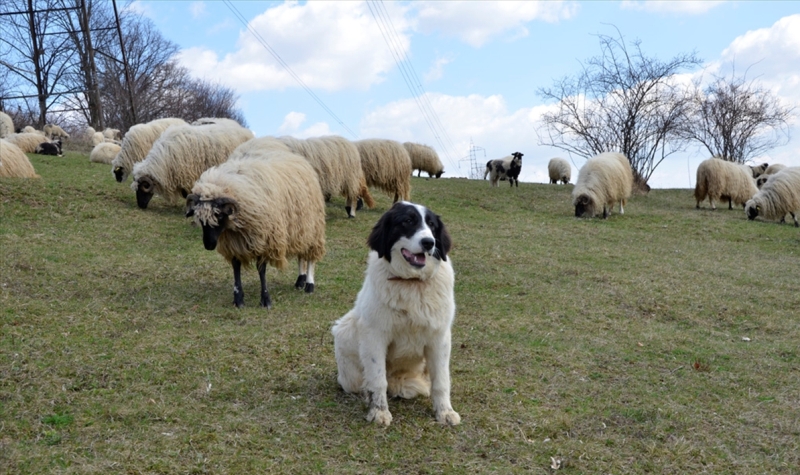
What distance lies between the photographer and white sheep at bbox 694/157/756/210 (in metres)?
22.3

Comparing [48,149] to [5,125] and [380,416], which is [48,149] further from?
[380,416]

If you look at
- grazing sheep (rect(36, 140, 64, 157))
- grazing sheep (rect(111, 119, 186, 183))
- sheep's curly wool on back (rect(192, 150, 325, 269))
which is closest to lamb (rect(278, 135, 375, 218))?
grazing sheep (rect(111, 119, 186, 183))

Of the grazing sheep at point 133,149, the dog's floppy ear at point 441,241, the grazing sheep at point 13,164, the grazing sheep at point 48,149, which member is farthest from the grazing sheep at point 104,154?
the dog's floppy ear at point 441,241

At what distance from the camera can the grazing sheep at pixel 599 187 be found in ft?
60.6

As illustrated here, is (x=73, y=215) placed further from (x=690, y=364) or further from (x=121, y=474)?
(x=690, y=364)

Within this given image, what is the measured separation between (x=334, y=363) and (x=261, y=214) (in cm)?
269

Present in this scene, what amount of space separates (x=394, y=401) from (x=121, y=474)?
206cm

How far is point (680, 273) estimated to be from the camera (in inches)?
459

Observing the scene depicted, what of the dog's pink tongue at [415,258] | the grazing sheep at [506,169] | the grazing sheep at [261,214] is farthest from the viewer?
the grazing sheep at [506,169]

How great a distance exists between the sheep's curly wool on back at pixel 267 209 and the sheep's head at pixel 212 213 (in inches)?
0.5

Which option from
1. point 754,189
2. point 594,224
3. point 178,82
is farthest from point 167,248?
point 178,82

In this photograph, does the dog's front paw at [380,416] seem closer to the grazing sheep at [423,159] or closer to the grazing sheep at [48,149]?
the grazing sheep at [48,149]

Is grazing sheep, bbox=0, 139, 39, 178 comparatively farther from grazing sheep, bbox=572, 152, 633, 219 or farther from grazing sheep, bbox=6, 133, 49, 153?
grazing sheep, bbox=572, 152, 633, 219

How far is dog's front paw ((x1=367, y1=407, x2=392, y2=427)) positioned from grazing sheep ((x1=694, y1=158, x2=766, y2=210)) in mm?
20508
